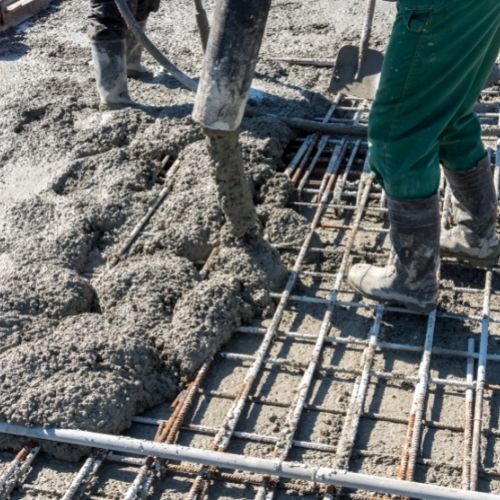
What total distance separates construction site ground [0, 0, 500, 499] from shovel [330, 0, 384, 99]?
4.7 inches

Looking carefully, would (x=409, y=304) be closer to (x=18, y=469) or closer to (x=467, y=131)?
(x=467, y=131)

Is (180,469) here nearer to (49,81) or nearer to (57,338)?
(57,338)

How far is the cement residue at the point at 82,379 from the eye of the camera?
2.54m

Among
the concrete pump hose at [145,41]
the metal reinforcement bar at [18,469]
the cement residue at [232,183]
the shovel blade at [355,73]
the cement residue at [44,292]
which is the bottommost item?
the metal reinforcement bar at [18,469]

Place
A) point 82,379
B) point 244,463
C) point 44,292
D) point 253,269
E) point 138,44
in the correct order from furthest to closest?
point 138,44 → point 253,269 → point 44,292 → point 82,379 → point 244,463

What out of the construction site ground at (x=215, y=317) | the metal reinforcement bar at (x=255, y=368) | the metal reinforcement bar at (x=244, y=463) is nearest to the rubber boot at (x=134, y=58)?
the construction site ground at (x=215, y=317)

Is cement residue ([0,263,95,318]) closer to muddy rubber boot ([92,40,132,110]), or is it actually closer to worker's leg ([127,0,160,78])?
muddy rubber boot ([92,40,132,110])

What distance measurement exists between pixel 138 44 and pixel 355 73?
1.16 metres

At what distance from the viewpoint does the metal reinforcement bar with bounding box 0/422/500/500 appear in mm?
2188

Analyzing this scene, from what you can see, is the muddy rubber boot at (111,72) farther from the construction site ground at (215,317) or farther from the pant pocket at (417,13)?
the pant pocket at (417,13)

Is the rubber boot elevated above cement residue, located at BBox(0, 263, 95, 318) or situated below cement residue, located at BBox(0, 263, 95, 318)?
above

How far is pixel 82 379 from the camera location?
8.60 feet

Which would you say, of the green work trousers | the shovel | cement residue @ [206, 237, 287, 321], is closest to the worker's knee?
the green work trousers

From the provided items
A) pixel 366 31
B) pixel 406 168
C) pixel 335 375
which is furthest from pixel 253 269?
pixel 366 31
